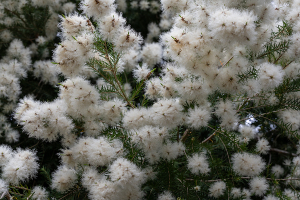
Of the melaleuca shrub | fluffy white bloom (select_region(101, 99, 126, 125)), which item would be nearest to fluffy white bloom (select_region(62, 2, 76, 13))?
the melaleuca shrub

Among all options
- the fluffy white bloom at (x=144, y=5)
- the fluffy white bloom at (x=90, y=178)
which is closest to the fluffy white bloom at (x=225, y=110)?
the fluffy white bloom at (x=90, y=178)

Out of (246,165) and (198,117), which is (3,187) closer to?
(198,117)

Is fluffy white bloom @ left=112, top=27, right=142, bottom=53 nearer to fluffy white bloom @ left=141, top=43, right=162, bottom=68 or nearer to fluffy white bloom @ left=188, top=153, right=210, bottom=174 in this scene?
fluffy white bloom @ left=188, top=153, right=210, bottom=174

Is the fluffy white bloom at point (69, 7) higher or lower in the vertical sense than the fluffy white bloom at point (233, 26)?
higher

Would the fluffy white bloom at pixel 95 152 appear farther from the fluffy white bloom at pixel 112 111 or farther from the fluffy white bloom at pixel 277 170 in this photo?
the fluffy white bloom at pixel 277 170

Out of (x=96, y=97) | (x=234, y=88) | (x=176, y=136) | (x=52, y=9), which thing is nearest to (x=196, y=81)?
(x=234, y=88)

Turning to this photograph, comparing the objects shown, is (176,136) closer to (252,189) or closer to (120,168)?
(120,168)
